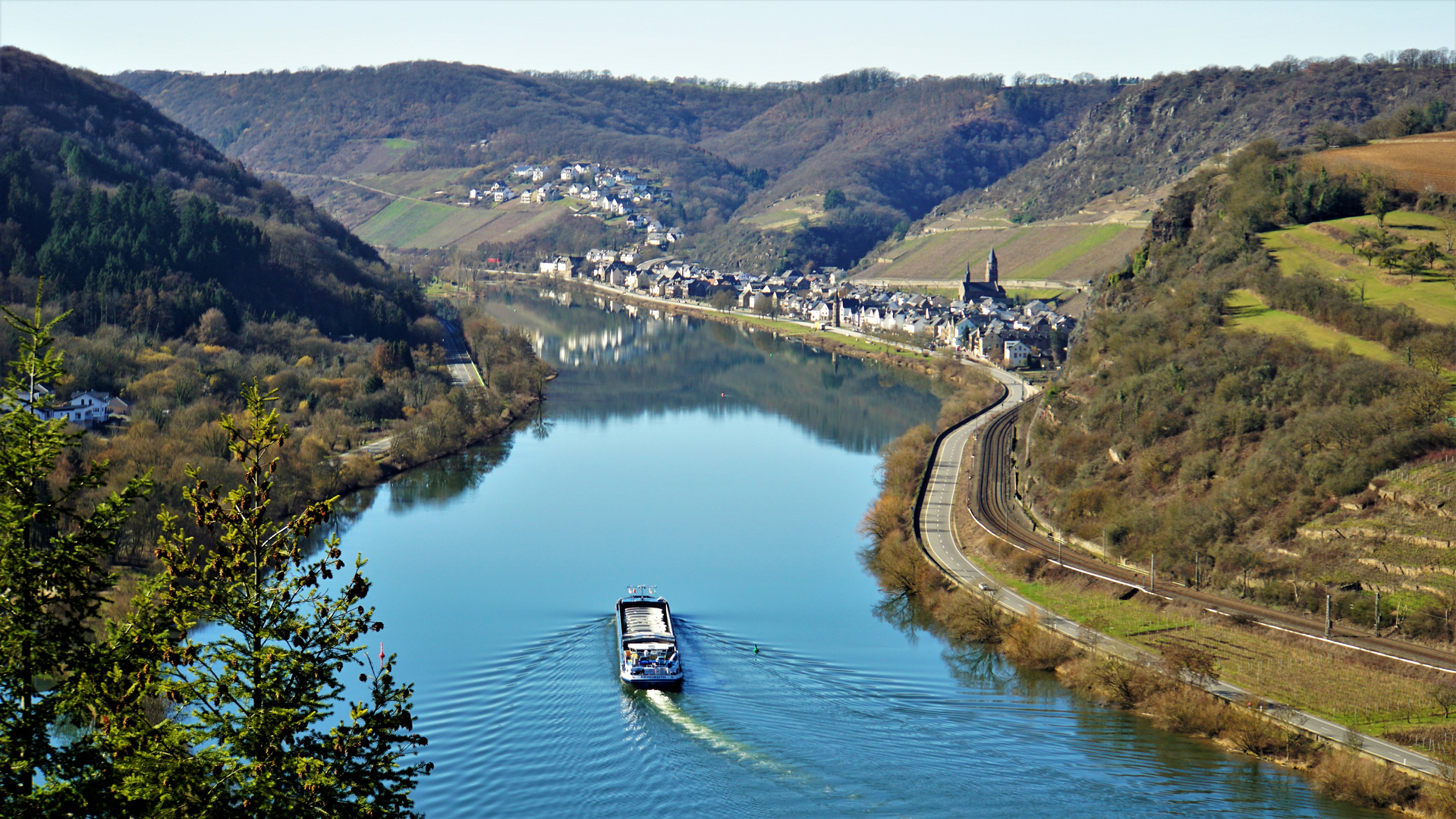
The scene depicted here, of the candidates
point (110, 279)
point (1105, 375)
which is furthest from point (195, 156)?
point (1105, 375)

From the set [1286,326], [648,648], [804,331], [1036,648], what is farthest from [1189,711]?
[804,331]

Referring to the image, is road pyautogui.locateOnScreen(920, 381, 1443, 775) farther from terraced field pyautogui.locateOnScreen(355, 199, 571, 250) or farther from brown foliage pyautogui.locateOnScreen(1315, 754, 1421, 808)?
terraced field pyautogui.locateOnScreen(355, 199, 571, 250)

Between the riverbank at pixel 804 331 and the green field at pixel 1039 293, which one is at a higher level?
the green field at pixel 1039 293

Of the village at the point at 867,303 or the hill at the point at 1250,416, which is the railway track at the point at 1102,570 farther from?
the village at the point at 867,303

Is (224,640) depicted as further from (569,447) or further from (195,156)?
(195,156)

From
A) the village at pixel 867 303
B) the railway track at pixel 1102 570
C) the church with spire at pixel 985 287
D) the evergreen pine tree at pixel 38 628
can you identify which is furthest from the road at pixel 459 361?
the evergreen pine tree at pixel 38 628
